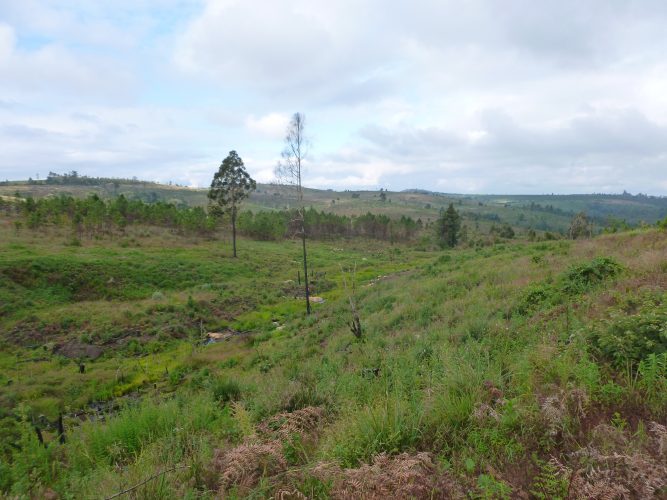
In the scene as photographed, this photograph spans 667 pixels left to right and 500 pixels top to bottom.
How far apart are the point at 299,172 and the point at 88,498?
21038 mm

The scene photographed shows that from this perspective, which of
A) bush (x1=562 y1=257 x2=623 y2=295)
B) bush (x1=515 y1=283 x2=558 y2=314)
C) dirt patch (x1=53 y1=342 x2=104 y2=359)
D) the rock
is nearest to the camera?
bush (x1=515 y1=283 x2=558 y2=314)

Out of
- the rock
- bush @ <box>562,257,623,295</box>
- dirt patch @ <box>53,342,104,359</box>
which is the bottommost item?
the rock

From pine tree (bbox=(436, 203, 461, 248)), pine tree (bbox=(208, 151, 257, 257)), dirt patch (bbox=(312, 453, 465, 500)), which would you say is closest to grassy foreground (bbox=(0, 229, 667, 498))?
dirt patch (bbox=(312, 453, 465, 500))

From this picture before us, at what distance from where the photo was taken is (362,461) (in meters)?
3.33

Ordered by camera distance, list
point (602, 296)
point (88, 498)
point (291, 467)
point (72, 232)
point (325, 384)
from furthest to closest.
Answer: point (72, 232) < point (602, 296) < point (325, 384) < point (291, 467) < point (88, 498)

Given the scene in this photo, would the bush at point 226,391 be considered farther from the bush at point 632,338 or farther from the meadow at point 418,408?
the bush at point 632,338

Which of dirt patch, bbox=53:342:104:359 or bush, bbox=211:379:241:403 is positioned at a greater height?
bush, bbox=211:379:241:403

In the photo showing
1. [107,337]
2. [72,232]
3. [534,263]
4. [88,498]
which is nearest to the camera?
[88,498]

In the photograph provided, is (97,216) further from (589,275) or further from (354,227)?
(354,227)

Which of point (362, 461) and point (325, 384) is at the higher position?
point (362, 461)

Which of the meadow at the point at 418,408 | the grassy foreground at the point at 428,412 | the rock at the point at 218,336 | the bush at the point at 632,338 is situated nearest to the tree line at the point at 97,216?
the rock at the point at 218,336

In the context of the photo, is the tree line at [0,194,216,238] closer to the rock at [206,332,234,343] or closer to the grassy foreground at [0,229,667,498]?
the rock at [206,332,234,343]

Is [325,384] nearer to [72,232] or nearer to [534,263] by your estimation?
[534,263]

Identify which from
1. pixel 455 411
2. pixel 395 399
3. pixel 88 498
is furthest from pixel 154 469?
pixel 455 411
